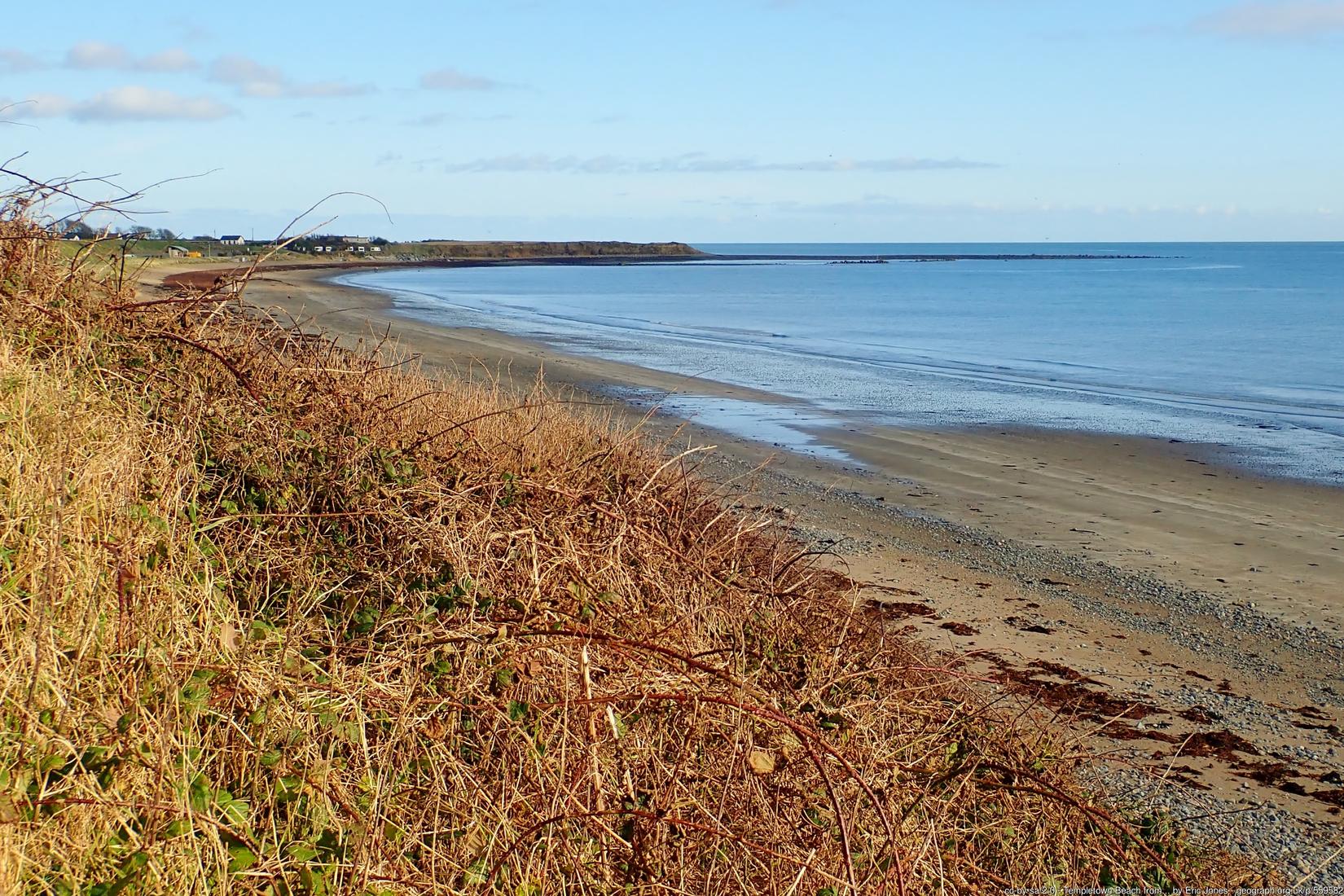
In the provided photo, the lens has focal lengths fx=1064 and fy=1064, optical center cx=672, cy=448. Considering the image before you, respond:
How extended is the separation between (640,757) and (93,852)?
1612 mm

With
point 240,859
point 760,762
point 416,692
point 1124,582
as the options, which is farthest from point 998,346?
point 240,859

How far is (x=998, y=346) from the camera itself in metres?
37.1

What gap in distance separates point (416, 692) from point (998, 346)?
3599 cm

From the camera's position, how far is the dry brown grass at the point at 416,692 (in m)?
2.95

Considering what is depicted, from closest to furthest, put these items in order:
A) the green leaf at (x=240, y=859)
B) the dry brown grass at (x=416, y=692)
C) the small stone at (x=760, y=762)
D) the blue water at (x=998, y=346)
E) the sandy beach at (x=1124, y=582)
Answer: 1. the green leaf at (x=240, y=859)
2. the dry brown grass at (x=416, y=692)
3. the small stone at (x=760, y=762)
4. the sandy beach at (x=1124, y=582)
5. the blue water at (x=998, y=346)

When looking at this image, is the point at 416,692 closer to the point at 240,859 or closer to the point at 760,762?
the point at 240,859

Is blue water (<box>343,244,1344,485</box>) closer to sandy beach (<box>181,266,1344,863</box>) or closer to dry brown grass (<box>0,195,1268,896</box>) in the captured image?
sandy beach (<box>181,266,1344,863</box>)

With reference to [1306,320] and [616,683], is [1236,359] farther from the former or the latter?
[616,683]

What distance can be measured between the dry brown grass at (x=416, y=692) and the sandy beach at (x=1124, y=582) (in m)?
1.12

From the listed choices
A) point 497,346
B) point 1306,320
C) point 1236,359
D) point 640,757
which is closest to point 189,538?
point 640,757

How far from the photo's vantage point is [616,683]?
12.3 feet

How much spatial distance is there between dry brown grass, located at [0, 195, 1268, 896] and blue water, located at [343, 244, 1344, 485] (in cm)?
1244

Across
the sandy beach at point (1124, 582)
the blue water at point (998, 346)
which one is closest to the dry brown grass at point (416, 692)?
the sandy beach at point (1124, 582)

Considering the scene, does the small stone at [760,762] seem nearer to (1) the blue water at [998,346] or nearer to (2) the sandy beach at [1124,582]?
(2) the sandy beach at [1124,582]
